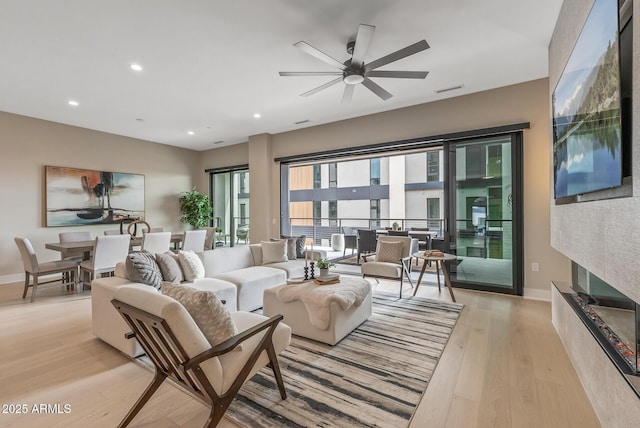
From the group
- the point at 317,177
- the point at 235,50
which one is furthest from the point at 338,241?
the point at 235,50

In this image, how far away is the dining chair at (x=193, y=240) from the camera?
17.8ft

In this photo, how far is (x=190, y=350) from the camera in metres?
1.46

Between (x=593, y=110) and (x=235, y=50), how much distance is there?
325 centimetres

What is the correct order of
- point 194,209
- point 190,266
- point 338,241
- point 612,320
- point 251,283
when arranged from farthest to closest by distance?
point 338,241 < point 194,209 < point 251,283 < point 190,266 < point 612,320

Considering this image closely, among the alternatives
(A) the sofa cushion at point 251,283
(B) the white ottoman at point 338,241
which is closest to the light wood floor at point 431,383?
(A) the sofa cushion at point 251,283

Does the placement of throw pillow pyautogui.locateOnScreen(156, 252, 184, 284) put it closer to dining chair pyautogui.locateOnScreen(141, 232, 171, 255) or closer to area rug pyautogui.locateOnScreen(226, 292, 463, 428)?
area rug pyautogui.locateOnScreen(226, 292, 463, 428)

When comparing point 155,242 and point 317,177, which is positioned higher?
point 317,177

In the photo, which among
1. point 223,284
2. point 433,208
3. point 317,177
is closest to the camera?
point 223,284

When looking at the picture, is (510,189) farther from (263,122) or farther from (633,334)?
(263,122)

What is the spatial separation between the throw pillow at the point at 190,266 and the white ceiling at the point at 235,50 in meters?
2.38

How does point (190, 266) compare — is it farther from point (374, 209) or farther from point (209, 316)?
point (374, 209)

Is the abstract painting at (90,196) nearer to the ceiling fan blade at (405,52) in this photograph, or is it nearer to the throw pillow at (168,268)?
the throw pillow at (168,268)

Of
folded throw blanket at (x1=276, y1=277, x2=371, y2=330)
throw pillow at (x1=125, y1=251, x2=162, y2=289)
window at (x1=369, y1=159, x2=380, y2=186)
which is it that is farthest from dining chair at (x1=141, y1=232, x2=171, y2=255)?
window at (x1=369, y1=159, x2=380, y2=186)

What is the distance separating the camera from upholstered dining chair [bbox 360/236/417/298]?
424cm
